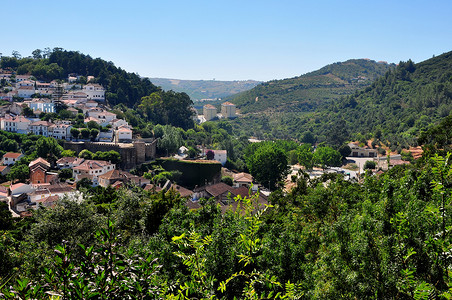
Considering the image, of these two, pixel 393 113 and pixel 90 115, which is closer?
pixel 90 115

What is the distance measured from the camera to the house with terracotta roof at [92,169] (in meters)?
28.3

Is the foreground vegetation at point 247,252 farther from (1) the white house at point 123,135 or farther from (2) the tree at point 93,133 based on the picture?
(2) the tree at point 93,133

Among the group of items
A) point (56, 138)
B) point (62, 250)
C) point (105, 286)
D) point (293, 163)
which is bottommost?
point (293, 163)

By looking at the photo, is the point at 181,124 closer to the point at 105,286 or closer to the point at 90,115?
the point at 90,115

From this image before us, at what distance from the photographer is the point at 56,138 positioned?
35.1m

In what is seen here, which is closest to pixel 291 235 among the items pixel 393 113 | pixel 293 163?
pixel 293 163

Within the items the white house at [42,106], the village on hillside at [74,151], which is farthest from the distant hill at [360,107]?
the white house at [42,106]

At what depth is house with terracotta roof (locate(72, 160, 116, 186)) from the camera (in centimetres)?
2834

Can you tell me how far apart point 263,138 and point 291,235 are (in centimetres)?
5789

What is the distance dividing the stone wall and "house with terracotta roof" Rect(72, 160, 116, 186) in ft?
8.04

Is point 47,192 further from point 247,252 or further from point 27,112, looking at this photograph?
point 247,252

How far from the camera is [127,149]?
32.8 m

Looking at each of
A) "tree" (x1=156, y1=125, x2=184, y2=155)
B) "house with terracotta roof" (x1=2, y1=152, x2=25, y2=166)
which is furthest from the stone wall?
"house with terracotta roof" (x1=2, y1=152, x2=25, y2=166)

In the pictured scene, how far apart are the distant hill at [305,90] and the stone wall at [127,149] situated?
52.2 meters
